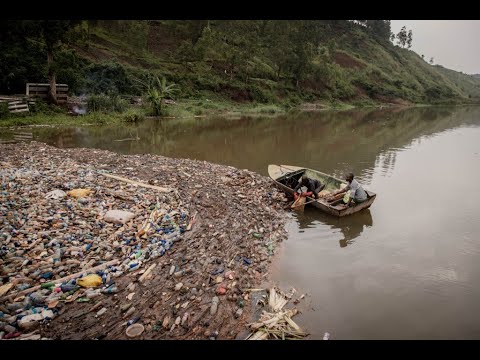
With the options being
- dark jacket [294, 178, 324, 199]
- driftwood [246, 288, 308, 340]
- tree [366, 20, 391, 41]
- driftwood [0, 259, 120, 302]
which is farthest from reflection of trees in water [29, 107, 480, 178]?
tree [366, 20, 391, 41]

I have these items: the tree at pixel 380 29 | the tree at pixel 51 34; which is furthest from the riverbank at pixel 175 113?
the tree at pixel 380 29

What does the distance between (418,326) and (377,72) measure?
8697cm

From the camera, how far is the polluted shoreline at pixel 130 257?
557 centimetres

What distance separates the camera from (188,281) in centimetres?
671

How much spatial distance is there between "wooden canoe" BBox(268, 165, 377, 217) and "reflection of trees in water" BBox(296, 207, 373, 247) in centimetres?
26

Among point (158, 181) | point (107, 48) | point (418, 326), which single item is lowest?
point (418, 326)

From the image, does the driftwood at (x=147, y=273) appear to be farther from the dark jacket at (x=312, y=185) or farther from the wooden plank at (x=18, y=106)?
the wooden plank at (x=18, y=106)

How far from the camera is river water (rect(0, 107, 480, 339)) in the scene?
6480 mm

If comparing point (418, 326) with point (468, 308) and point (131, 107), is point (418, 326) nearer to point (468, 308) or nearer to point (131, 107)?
point (468, 308)

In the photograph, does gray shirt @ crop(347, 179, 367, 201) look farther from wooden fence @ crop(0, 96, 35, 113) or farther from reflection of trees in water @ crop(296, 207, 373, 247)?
wooden fence @ crop(0, 96, 35, 113)

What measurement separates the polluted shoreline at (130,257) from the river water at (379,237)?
2.85 feet

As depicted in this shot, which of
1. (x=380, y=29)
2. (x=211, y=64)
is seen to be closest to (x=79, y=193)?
(x=211, y=64)
